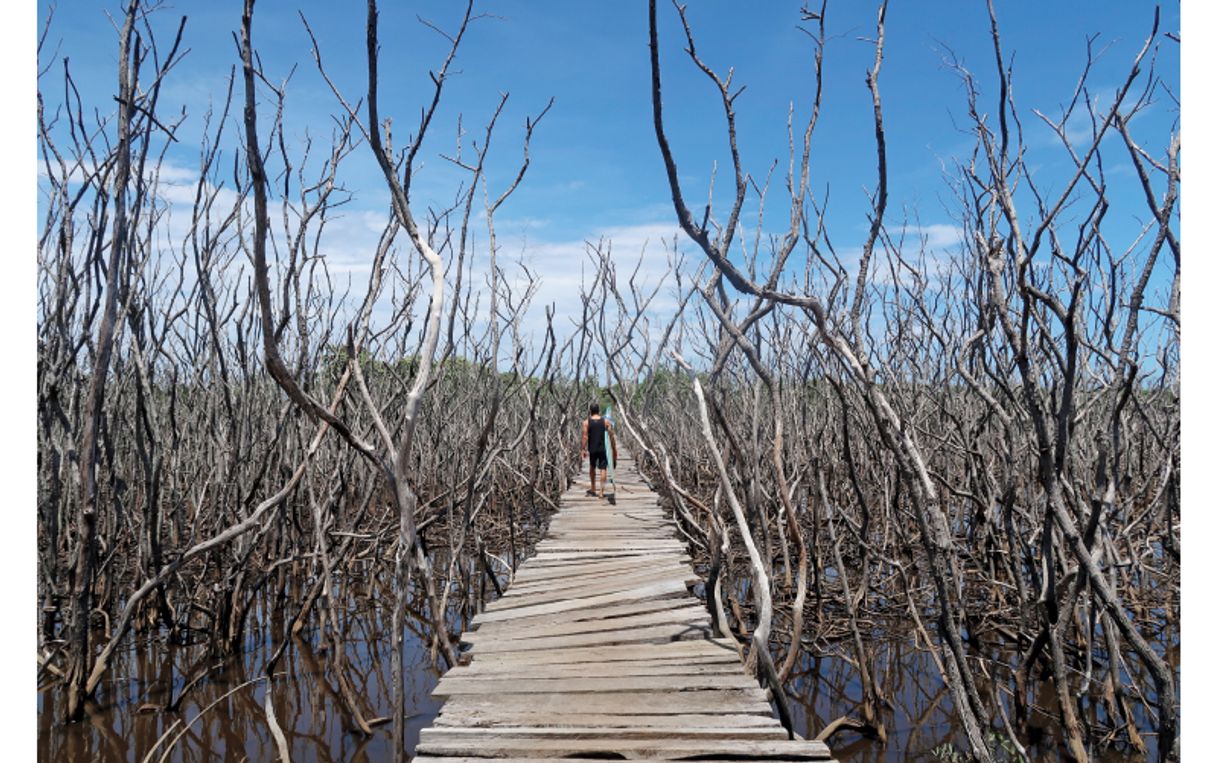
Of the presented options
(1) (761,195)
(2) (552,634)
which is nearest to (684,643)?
(2) (552,634)

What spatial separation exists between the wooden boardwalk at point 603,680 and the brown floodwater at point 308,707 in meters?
0.63

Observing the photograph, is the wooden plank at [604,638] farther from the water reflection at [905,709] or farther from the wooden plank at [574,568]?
the wooden plank at [574,568]

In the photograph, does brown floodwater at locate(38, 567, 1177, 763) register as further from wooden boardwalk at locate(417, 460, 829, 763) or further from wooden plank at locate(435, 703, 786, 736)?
wooden plank at locate(435, 703, 786, 736)

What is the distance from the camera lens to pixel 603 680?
3.27 m

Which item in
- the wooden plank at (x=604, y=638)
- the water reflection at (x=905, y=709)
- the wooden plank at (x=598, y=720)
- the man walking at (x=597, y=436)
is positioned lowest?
the water reflection at (x=905, y=709)

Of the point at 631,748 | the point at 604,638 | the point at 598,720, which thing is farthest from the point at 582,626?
the point at 631,748

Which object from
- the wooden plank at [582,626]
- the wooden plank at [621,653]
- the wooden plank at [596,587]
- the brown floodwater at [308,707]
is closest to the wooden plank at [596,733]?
the wooden plank at [621,653]

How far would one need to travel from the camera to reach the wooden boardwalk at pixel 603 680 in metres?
2.60

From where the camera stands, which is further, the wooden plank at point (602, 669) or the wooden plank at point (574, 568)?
the wooden plank at point (574, 568)

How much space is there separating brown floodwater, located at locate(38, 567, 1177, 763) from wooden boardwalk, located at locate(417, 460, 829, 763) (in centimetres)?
63

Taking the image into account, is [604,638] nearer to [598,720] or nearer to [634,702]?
[634,702]

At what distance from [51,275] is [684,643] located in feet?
12.0

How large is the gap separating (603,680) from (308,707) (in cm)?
195

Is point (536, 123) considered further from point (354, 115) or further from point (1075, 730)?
point (1075, 730)
